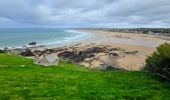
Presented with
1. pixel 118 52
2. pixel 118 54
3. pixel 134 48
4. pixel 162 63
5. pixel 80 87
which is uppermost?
pixel 162 63

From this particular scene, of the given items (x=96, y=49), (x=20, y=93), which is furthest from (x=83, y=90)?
(x=96, y=49)

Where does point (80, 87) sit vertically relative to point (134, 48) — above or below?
above

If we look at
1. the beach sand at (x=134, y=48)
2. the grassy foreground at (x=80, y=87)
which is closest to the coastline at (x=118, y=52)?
the beach sand at (x=134, y=48)

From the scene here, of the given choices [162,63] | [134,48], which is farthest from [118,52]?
[162,63]

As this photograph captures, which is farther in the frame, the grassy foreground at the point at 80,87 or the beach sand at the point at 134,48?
the beach sand at the point at 134,48

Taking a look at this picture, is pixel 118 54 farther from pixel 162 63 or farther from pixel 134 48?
pixel 162 63

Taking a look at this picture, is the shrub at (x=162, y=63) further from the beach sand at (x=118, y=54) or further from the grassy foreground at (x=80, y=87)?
the beach sand at (x=118, y=54)

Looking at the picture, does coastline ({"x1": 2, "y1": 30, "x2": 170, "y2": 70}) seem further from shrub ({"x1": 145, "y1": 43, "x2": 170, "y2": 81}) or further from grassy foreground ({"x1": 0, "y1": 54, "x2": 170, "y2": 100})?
grassy foreground ({"x1": 0, "y1": 54, "x2": 170, "y2": 100})

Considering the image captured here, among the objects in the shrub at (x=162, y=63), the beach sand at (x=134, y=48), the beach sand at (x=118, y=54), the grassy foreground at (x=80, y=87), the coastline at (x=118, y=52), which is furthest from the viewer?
the beach sand at (x=134, y=48)

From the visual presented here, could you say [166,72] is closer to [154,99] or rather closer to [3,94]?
[154,99]

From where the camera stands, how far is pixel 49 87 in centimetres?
1344

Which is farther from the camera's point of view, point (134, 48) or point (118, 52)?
point (134, 48)

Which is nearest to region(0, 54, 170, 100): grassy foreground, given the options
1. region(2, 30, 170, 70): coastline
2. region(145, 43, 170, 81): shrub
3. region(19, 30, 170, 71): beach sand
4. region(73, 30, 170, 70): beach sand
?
region(145, 43, 170, 81): shrub

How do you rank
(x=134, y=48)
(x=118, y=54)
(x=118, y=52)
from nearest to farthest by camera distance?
(x=118, y=54), (x=118, y=52), (x=134, y=48)
